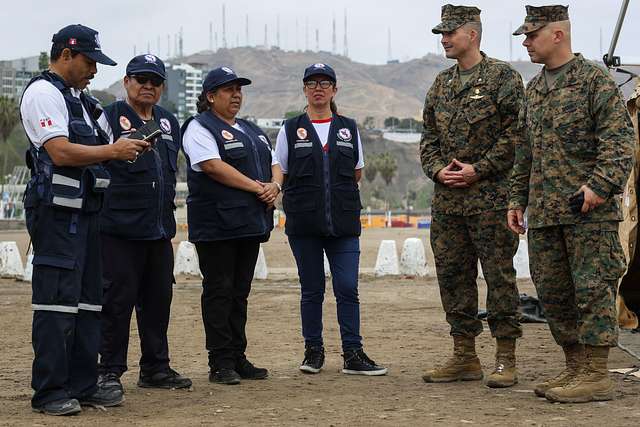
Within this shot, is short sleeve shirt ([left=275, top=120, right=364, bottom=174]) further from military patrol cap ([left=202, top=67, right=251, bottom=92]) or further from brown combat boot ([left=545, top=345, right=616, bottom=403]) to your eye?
brown combat boot ([left=545, top=345, right=616, bottom=403])

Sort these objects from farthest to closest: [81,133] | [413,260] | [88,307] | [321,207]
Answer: [413,260] < [321,207] < [88,307] < [81,133]

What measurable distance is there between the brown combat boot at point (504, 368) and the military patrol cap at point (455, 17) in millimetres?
2151

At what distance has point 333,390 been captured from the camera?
7488 mm

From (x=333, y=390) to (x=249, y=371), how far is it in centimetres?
81

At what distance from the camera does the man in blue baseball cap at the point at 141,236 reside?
7332 mm

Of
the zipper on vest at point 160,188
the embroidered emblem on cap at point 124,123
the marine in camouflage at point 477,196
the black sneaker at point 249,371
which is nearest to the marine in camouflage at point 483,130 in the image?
the marine in camouflage at point 477,196

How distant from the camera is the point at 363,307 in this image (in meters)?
13.7

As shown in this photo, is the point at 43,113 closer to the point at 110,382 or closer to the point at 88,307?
the point at 88,307

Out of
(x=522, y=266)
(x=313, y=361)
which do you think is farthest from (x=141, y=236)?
(x=522, y=266)

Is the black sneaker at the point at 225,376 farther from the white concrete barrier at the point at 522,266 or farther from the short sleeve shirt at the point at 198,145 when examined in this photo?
the white concrete barrier at the point at 522,266

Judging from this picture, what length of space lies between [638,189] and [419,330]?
258 centimetres

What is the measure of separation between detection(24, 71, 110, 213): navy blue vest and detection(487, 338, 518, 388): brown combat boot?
2.84 metres

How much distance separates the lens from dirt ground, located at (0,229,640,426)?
21.1 ft

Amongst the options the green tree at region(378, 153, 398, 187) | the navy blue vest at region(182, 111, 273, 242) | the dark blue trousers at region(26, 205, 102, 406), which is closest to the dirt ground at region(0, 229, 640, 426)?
the dark blue trousers at region(26, 205, 102, 406)
